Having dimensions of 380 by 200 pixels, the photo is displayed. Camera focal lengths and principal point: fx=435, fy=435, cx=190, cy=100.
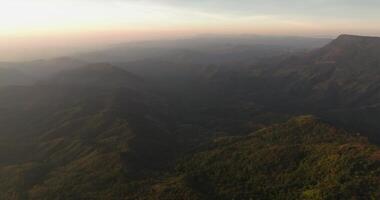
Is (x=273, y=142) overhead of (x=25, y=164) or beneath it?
overhead

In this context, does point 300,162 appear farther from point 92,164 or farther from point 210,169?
point 92,164

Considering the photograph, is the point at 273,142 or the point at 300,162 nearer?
the point at 300,162

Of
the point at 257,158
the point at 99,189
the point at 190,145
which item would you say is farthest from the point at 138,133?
the point at 257,158

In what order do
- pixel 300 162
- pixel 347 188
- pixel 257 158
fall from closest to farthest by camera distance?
1. pixel 347 188
2. pixel 300 162
3. pixel 257 158

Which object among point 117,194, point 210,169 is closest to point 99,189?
point 117,194

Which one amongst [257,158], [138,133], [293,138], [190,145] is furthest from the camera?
[138,133]

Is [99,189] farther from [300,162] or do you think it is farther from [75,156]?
[300,162]
